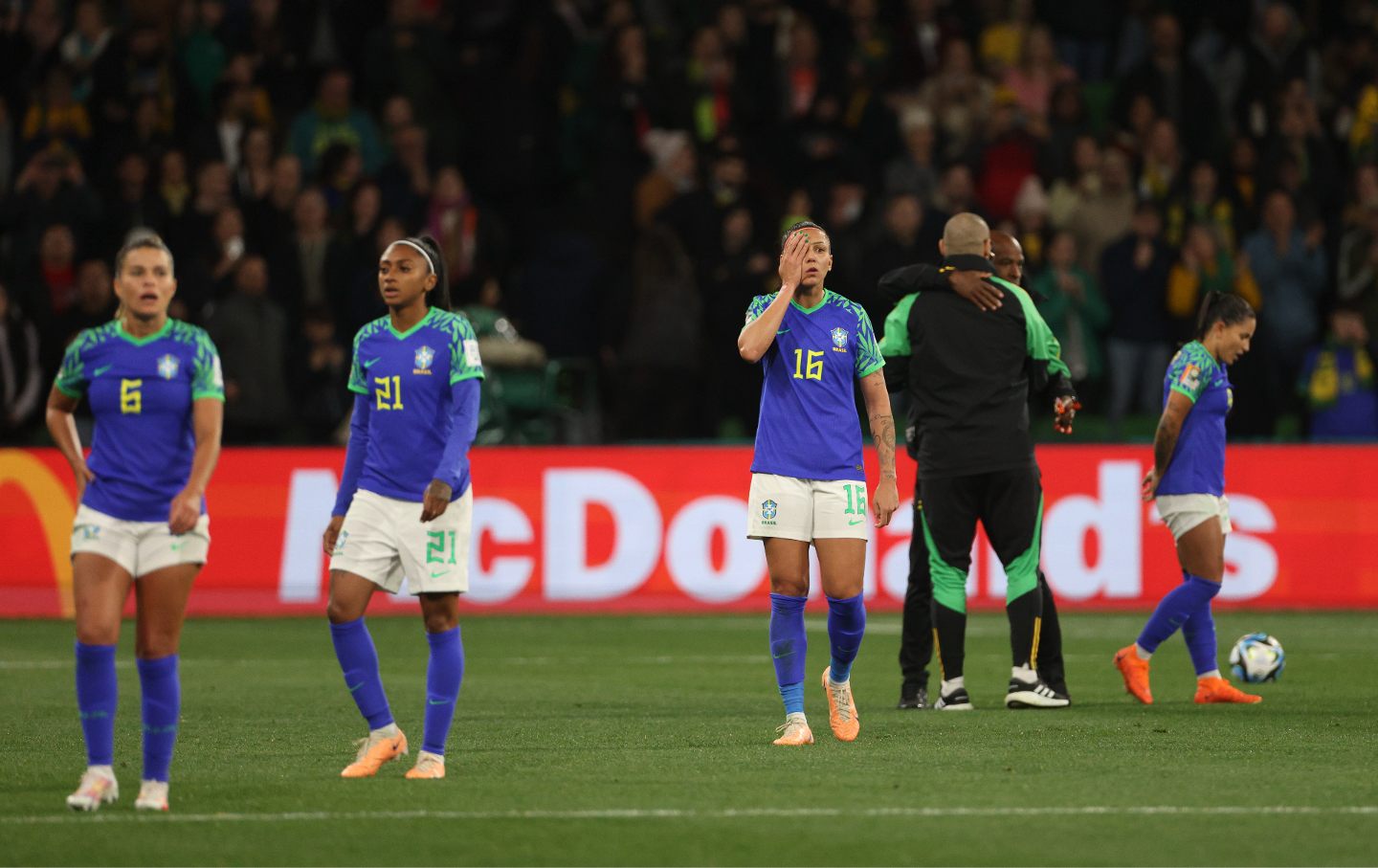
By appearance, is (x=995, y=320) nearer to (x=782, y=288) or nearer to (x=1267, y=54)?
(x=782, y=288)

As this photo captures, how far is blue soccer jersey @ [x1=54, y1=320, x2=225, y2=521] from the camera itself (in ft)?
24.6

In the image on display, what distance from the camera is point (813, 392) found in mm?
9352

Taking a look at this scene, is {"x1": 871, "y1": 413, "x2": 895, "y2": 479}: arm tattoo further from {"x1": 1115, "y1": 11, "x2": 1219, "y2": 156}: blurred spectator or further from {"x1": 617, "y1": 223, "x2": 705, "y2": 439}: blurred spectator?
{"x1": 1115, "y1": 11, "x2": 1219, "y2": 156}: blurred spectator

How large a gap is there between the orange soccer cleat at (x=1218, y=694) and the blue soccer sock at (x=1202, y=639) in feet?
0.22

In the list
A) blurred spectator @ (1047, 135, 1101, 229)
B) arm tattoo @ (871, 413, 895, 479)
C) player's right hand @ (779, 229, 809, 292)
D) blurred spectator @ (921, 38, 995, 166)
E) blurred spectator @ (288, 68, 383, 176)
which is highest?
blurred spectator @ (921, 38, 995, 166)

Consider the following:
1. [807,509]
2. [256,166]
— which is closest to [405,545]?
[807,509]

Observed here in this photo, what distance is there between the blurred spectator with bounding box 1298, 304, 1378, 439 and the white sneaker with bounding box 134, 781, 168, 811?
14256 millimetres

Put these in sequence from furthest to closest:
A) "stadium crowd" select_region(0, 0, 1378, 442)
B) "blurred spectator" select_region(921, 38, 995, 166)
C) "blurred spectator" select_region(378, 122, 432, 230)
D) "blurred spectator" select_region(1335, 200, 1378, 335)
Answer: "blurred spectator" select_region(921, 38, 995, 166)
"blurred spectator" select_region(1335, 200, 1378, 335)
"blurred spectator" select_region(378, 122, 432, 230)
"stadium crowd" select_region(0, 0, 1378, 442)

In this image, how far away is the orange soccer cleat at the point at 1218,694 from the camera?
37.1 feet

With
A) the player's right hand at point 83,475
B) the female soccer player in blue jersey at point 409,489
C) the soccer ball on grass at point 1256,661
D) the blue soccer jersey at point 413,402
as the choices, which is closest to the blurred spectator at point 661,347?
the soccer ball on grass at point 1256,661

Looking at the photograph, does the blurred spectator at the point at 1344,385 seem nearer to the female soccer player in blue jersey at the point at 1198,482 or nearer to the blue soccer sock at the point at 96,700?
the female soccer player in blue jersey at the point at 1198,482

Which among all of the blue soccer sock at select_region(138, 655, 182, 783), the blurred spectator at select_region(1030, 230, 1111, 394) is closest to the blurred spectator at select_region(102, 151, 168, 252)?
the blurred spectator at select_region(1030, 230, 1111, 394)

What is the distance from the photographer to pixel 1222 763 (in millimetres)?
8672

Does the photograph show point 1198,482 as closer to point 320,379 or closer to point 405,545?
point 405,545
